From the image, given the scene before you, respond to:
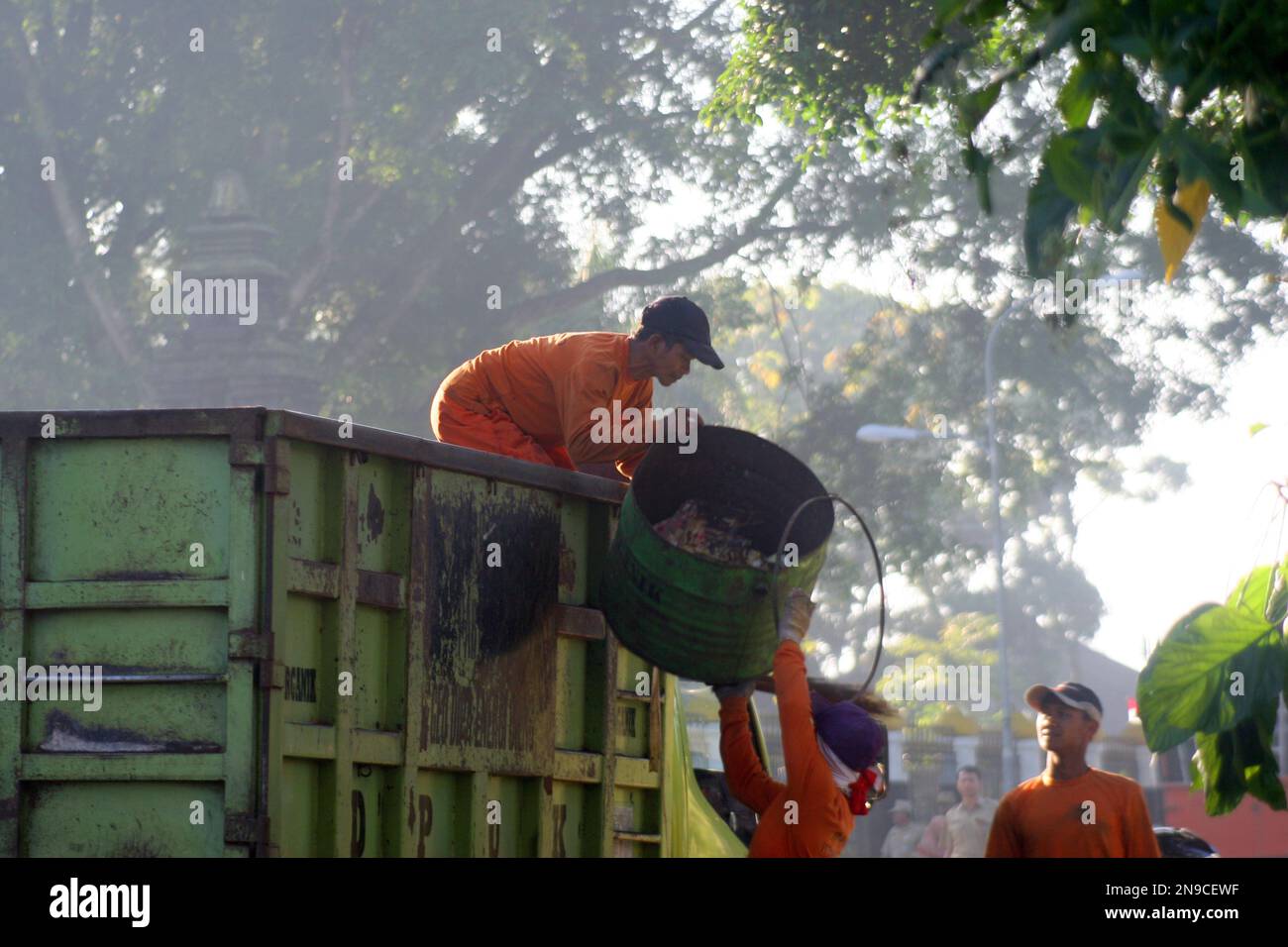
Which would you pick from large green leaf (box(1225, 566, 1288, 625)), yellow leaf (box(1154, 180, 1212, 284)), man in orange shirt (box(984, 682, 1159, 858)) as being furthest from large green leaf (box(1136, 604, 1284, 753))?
man in orange shirt (box(984, 682, 1159, 858))

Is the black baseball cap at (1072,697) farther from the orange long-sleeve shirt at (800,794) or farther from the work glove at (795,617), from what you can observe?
the orange long-sleeve shirt at (800,794)

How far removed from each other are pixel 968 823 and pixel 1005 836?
8.28 m

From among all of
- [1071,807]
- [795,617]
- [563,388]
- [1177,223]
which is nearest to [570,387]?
[563,388]

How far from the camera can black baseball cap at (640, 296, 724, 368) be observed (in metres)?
6.99

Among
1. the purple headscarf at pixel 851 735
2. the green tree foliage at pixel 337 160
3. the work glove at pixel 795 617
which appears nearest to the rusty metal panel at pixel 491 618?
the work glove at pixel 795 617

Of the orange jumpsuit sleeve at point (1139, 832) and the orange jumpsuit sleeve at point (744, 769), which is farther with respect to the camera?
the orange jumpsuit sleeve at point (1139, 832)

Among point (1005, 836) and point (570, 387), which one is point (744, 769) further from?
point (570, 387)

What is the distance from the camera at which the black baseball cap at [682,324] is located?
699cm

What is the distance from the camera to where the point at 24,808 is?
16.7ft

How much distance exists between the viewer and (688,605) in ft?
19.6

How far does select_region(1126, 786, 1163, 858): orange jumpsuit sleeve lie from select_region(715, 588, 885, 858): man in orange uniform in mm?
1049

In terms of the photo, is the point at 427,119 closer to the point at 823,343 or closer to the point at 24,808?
the point at 24,808

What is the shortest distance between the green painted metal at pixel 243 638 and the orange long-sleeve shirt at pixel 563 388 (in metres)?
1.02

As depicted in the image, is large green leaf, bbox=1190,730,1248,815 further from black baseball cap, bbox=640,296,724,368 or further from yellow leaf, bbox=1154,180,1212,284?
black baseball cap, bbox=640,296,724,368
